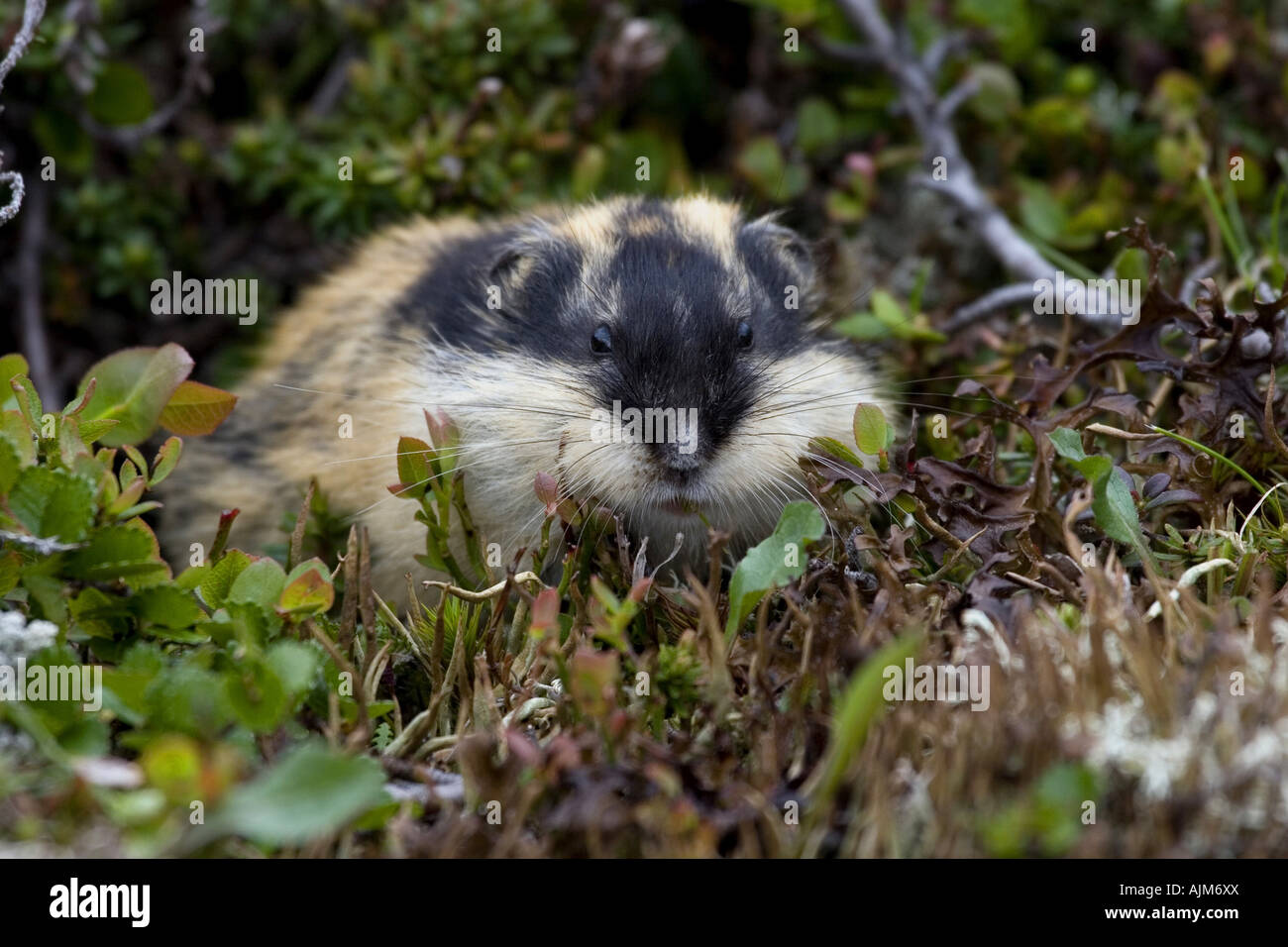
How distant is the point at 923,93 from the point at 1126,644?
4.21 m

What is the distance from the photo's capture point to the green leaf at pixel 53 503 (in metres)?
3.43

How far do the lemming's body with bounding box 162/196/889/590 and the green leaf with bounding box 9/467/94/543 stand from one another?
136 cm

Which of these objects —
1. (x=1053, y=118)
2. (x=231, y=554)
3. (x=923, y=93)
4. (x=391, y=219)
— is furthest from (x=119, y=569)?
(x=1053, y=118)

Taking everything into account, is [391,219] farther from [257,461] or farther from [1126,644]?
[1126,644]

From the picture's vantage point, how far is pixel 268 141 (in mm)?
6652

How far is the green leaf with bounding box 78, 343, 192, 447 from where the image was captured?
3.90 meters

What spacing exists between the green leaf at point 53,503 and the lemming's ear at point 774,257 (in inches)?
106

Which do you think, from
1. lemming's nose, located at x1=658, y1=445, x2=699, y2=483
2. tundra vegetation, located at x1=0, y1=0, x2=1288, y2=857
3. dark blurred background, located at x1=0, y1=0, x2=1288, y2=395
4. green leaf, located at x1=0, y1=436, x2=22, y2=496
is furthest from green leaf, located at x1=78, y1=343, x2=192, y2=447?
dark blurred background, located at x1=0, y1=0, x2=1288, y2=395

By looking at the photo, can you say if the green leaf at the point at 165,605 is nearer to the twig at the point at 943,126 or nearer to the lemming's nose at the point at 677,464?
the lemming's nose at the point at 677,464

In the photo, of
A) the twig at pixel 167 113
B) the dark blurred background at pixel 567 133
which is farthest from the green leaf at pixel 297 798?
the twig at pixel 167 113

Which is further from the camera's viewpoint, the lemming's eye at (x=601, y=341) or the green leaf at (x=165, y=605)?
the lemming's eye at (x=601, y=341)

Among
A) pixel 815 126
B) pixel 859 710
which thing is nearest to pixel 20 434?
pixel 859 710

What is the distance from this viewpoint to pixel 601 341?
4531mm

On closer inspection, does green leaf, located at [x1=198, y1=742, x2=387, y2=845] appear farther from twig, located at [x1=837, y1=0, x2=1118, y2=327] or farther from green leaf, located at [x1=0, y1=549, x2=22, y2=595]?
twig, located at [x1=837, y1=0, x2=1118, y2=327]
